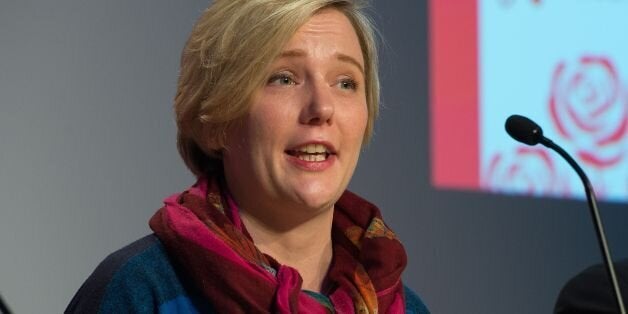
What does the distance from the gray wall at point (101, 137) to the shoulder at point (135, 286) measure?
1.55 metres

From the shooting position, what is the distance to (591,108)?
313 centimetres

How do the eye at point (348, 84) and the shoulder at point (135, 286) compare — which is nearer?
the shoulder at point (135, 286)

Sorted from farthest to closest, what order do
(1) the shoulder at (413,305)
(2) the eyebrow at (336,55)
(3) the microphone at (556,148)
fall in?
(1) the shoulder at (413,305), (2) the eyebrow at (336,55), (3) the microphone at (556,148)

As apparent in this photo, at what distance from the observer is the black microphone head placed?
1545mm

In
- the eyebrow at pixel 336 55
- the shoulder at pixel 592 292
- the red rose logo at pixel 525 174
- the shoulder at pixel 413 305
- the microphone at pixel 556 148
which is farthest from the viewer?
the red rose logo at pixel 525 174

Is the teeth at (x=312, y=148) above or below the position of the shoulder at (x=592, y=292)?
above

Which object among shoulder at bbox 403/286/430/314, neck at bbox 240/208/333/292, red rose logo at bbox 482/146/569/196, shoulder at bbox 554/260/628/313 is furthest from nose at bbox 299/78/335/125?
red rose logo at bbox 482/146/569/196

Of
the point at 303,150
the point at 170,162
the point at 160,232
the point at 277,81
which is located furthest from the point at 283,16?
the point at 170,162

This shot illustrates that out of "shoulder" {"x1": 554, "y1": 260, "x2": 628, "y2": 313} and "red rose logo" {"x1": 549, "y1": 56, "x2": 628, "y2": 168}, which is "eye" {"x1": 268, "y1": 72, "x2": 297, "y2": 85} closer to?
"shoulder" {"x1": 554, "y1": 260, "x2": 628, "y2": 313}

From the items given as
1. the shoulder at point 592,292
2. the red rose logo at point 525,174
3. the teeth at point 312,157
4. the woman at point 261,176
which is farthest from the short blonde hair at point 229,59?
the red rose logo at point 525,174

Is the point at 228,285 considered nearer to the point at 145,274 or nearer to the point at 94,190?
the point at 145,274

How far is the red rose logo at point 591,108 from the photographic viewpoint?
309 centimetres

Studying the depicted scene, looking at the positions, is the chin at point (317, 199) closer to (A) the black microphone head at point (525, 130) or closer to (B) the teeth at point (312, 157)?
(B) the teeth at point (312, 157)

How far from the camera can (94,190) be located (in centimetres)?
320
